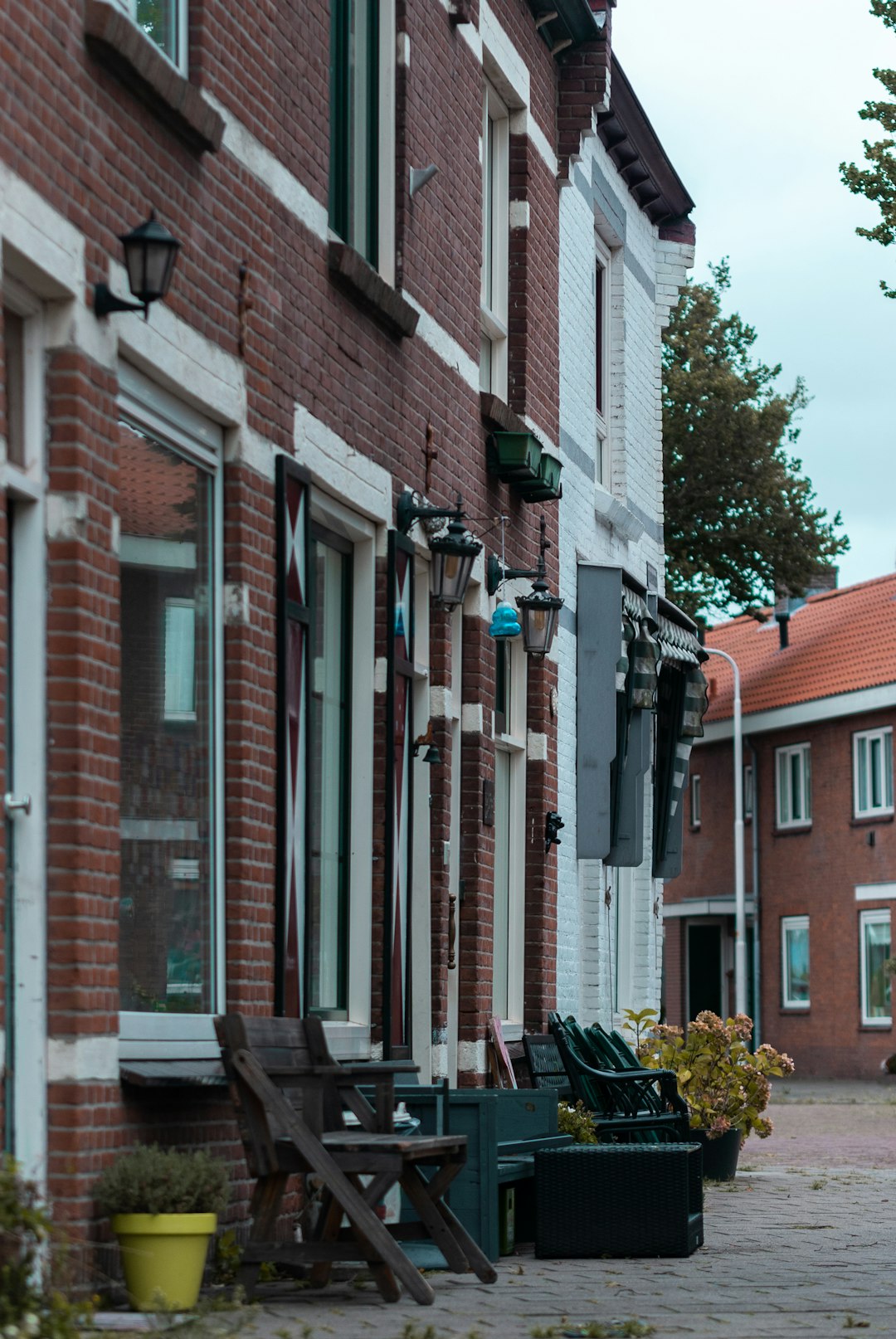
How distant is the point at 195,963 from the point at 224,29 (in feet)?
11.0

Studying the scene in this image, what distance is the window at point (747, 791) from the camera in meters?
42.8

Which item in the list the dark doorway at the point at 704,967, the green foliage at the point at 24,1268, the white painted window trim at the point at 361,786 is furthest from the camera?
the dark doorway at the point at 704,967

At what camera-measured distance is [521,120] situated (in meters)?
13.8

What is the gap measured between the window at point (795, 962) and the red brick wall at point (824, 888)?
137mm

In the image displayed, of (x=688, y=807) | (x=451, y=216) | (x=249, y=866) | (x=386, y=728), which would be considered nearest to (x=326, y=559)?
(x=386, y=728)

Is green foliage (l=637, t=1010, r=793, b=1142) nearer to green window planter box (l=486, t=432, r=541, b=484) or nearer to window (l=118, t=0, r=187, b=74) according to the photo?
green window planter box (l=486, t=432, r=541, b=484)

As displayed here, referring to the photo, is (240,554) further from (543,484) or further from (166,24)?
(543,484)

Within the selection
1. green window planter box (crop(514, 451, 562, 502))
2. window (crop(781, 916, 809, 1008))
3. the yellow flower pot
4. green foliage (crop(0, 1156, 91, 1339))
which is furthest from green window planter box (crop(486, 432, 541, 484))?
window (crop(781, 916, 809, 1008))

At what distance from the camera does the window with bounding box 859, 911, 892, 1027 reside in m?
38.2

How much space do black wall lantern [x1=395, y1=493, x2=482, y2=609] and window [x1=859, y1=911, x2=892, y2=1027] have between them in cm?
2847

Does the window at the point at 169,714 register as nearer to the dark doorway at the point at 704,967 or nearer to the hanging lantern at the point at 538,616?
the hanging lantern at the point at 538,616

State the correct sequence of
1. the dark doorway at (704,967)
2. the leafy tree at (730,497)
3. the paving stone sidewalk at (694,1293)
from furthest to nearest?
the dark doorway at (704,967) < the leafy tree at (730,497) < the paving stone sidewalk at (694,1293)

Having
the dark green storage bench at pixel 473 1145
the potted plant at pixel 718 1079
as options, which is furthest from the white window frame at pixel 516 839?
the dark green storage bench at pixel 473 1145

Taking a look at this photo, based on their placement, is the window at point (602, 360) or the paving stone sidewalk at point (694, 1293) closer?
the paving stone sidewalk at point (694, 1293)
